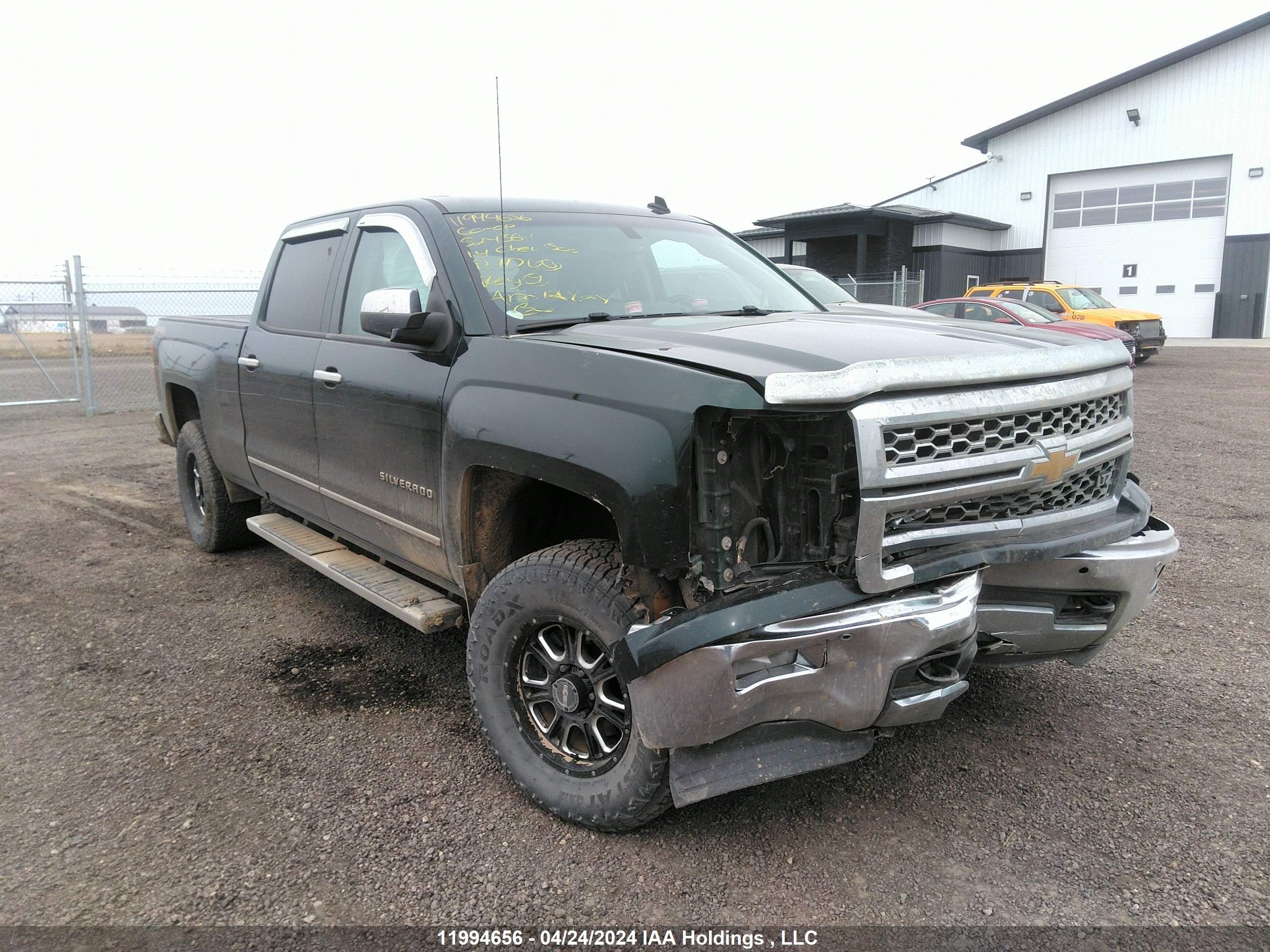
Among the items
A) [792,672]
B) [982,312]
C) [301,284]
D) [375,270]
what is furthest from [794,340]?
[982,312]

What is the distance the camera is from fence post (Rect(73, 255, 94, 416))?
12523 millimetres

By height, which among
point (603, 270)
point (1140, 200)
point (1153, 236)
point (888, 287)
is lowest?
point (603, 270)

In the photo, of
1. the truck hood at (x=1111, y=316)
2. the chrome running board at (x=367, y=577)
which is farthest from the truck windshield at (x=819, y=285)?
the truck hood at (x=1111, y=316)

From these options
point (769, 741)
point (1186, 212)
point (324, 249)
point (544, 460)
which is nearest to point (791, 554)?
point (769, 741)

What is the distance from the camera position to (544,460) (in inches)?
104

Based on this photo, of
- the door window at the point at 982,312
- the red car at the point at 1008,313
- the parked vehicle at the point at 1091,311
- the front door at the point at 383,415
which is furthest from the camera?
the parked vehicle at the point at 1091,311

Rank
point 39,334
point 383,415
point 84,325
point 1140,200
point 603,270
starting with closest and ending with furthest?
point 383,415
point 603,270
point 84,325
point 39,334
point 1140,200

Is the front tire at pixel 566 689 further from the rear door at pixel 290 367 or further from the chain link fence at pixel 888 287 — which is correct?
the chain link fence at pixel 888 287

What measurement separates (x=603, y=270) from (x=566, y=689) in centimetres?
170

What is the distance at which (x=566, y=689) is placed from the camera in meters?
2.70

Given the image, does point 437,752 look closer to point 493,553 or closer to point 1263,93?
point 493,553

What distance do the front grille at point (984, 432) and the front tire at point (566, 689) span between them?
84cm

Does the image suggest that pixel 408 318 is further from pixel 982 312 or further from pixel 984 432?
pixel 982 312

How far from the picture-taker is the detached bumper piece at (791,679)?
2.23 meters
